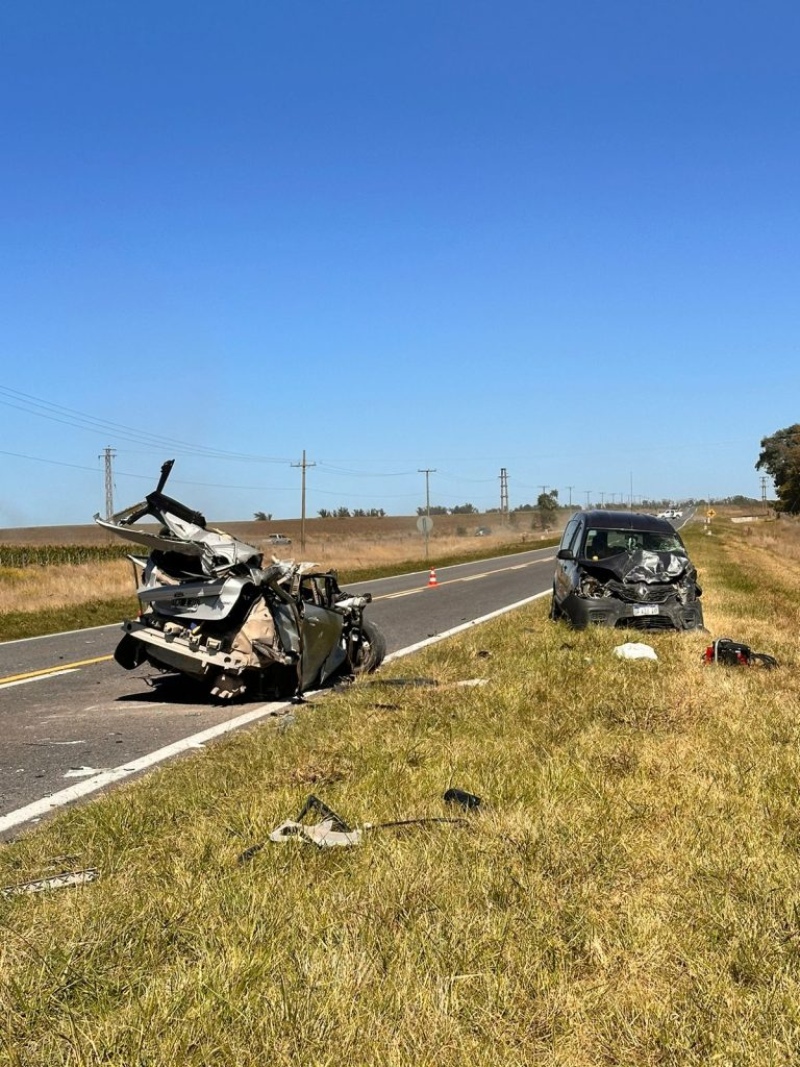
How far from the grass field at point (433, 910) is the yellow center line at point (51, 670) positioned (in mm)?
5327

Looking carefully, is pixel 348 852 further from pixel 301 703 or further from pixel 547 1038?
pixel 301 703

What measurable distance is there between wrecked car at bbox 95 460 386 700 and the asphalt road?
40 centimetres

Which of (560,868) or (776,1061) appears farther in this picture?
(560,868)

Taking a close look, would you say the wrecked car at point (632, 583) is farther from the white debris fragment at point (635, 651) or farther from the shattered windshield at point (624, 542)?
the white debris fragment at point (635, 651)

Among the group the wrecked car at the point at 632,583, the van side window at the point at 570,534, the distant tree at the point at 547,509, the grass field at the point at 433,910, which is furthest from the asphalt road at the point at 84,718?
the distant tree at the point at 547,509

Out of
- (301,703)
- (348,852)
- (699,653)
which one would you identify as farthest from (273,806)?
(699,653)

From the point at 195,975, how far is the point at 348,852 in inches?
48.0

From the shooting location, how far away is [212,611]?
820cm

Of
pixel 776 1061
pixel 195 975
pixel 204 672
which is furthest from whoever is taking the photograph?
pixel 204 672

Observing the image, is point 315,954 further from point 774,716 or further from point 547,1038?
point 774,716

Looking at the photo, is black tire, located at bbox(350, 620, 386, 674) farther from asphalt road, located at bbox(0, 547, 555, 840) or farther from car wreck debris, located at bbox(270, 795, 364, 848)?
car wreck debris, located at bbox(270, 795, 364, 848)

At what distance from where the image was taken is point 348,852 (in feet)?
13.4

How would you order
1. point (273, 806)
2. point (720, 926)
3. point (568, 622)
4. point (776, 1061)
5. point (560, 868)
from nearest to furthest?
point (776, 1061)
point (720, 926)
point (560, 868)
point (273, 806)
point (568, 622)

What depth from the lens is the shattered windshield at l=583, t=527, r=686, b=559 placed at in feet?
41.4
